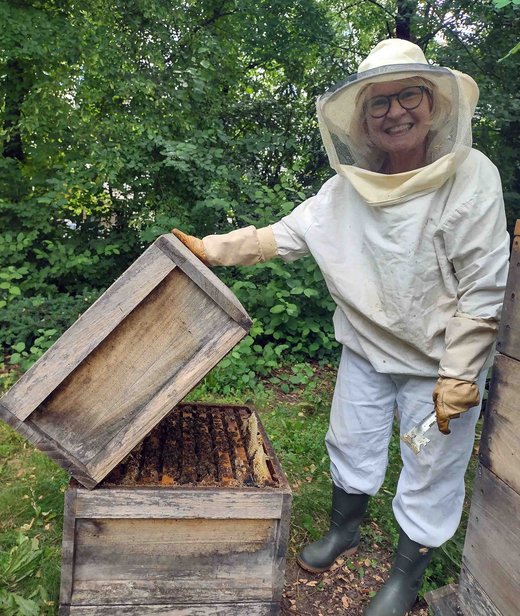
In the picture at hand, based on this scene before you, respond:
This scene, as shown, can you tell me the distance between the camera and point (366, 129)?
6.23ft

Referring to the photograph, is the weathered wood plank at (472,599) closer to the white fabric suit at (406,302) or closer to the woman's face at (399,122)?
the white fabric suit at (406,302)

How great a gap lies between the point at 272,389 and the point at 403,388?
6.61 feet

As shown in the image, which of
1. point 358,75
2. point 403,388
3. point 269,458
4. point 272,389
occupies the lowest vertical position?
point 272,389

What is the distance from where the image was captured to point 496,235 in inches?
64.7

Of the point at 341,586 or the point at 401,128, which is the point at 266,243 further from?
the point at 341,586

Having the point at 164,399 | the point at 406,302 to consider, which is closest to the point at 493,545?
the point at 406,302

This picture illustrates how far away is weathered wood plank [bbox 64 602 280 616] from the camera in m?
1.60

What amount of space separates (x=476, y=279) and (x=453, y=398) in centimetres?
37

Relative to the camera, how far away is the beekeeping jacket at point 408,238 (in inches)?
63.9

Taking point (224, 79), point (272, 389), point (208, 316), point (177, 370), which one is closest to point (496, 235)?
point (208, 316)

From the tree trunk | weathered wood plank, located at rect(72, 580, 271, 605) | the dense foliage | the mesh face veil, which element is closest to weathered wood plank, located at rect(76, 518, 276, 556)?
weathered wood plank, located at rect(72, 580, 271, 605)

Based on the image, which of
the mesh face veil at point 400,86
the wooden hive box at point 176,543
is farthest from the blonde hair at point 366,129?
the wooden hive box at point 176,543

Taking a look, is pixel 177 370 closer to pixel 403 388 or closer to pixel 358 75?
pixel 403 388

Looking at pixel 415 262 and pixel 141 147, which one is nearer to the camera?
pixel 415 262
